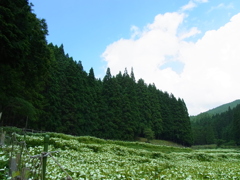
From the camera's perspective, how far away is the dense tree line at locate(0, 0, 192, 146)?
15.5 m

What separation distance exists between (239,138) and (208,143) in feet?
87.5

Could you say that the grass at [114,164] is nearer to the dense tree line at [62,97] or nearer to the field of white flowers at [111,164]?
the field of white flowers at [111,164]

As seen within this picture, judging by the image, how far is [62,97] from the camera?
1505 inches

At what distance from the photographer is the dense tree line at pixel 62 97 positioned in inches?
609

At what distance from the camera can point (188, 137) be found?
217ft

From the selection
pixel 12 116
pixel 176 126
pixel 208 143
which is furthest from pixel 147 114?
pixel 208 143

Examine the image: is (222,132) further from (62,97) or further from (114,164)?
(114,164)

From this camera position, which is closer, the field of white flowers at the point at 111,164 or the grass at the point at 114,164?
the field of white flowers at the point at 111,164

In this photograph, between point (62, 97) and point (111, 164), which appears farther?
point (62, 97)

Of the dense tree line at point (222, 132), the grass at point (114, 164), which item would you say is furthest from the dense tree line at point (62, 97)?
the dense tree line at point (222, 132)

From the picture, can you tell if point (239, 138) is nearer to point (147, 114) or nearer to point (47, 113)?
point (147, 114)

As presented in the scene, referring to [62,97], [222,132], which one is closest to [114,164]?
[62,97]

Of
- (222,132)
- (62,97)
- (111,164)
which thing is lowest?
(222,132)

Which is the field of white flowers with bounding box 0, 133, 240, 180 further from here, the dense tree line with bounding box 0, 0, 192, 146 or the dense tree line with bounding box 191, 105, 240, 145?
the dense tree line with bounding box 191, 105, 240, 145
